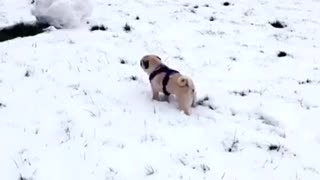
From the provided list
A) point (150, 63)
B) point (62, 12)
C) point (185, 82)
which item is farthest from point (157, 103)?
point (62, 12)

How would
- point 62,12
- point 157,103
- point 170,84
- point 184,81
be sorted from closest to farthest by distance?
point 184,81 < point 170,84 < point 157,103 < point 62,12

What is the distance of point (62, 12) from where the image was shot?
9445mm

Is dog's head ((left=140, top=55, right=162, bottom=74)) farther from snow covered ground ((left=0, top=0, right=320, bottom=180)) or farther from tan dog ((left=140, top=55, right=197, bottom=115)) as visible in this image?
snow covered ground ((left=0, top=0, right=320, bottom=180))

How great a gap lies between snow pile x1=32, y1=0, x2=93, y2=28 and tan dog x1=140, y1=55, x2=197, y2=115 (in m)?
3.09

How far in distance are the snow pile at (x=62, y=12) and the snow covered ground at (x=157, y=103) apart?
208 mm

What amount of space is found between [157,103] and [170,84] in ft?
1.31

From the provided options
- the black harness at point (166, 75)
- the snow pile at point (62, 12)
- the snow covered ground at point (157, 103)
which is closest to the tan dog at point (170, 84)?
the black harness at point (166, 75)

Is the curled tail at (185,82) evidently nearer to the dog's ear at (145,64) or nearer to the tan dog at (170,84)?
the tan dog at (170,84)

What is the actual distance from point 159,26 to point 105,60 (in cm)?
219

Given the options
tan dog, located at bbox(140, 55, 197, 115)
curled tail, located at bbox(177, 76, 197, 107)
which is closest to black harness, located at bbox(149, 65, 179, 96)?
tan dog, located at bbox(140, 55, 197, 115)

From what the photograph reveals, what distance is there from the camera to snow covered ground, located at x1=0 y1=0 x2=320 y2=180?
17.7 ft

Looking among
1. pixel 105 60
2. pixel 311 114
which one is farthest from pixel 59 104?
pixel 311 114

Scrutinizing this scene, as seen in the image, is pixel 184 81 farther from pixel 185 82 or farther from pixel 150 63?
pixel 150 63

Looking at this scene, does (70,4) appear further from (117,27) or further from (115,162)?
(115,162)
